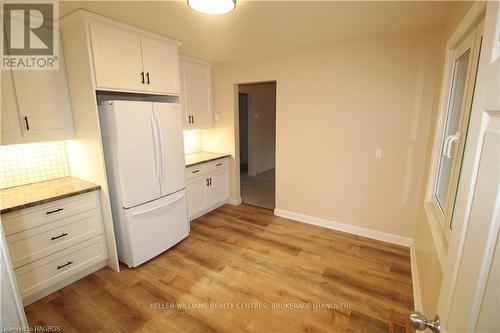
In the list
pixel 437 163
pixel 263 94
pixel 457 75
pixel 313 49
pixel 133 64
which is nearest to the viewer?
pixel 457 75

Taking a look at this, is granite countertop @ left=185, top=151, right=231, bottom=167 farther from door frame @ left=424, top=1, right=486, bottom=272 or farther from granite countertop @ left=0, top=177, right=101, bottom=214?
door frame @ left=424, top=1, right=486, bottom=272

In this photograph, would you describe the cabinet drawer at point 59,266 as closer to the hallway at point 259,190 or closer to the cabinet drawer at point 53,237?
the cabinet drawer at point 53,237

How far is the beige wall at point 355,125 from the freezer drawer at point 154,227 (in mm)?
1557

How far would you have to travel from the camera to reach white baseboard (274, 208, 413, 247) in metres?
2.83

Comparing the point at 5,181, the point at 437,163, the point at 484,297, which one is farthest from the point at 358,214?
the point at 5,181

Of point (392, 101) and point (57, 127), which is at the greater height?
point (392, 101)

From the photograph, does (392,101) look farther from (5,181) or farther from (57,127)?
(5,181)

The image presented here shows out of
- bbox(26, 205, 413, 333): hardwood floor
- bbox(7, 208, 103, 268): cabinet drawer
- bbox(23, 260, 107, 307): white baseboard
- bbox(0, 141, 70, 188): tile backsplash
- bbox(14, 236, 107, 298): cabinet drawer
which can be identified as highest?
bbox(0, 141, 70, 188): tile backsplash

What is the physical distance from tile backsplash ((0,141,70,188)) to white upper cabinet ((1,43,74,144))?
0.32 meters

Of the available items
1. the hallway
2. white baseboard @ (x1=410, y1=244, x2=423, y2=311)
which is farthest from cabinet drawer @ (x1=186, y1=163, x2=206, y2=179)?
white baseboard @ (x1=410, y1=244, x2=423, y2=311)

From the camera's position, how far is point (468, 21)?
1.42 meters

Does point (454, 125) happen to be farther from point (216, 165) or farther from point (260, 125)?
point (260, 125)

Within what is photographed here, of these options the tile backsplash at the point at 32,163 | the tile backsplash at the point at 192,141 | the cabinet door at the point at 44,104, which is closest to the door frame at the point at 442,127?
the cabinet door at the point at 44,104

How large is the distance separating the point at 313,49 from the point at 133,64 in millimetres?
2100
